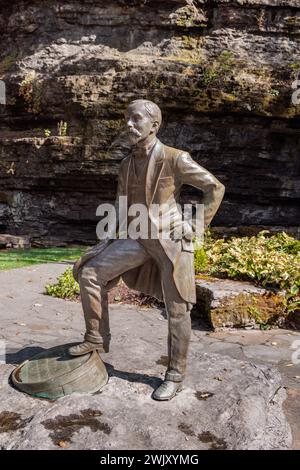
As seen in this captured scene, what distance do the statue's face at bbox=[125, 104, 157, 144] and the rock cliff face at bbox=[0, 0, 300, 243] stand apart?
9706 millimetres

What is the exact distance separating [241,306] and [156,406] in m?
2.77

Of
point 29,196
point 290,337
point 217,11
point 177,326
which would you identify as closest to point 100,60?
point 217,11

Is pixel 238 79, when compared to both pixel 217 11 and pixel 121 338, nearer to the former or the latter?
pixel 217 11

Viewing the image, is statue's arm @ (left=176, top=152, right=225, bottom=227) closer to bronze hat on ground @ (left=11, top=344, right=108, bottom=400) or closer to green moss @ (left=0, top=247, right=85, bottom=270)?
bronze hat on ground @ (left=11, top=344, right=108, bottom=400)

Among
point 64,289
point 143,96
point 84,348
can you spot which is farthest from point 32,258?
point 84,348

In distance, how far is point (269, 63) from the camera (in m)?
13.0

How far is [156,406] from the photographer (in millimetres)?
2982

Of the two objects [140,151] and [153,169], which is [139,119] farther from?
[153,169]

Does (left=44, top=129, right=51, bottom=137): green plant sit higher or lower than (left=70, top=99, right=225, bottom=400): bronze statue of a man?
lower

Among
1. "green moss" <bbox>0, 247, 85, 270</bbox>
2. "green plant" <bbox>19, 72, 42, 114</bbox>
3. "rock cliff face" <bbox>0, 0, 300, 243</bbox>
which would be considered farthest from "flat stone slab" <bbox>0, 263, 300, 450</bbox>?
"green plant" <bbox>19, 72, 42, 114</bbox>

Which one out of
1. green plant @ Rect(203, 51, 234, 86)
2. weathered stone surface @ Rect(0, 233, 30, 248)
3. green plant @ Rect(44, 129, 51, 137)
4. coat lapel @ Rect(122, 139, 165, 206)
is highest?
coat lapel @ Rect(122, 139, 165, 206)

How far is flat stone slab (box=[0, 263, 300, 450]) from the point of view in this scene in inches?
103

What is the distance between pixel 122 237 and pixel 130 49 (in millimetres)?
11725

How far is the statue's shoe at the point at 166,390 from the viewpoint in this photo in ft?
10.0
